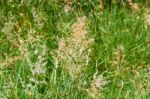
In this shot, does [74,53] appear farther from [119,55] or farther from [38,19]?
[38,19]

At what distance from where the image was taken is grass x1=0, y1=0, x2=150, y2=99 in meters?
2.91

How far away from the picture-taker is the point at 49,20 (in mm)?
4398

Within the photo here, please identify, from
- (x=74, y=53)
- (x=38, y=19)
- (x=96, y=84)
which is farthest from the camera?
(x=38, y=19)

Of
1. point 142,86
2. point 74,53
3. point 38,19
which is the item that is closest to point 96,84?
point 74,53

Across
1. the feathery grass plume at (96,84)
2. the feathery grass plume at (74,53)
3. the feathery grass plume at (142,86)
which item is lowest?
→ the feathery grass plume at (142,86)

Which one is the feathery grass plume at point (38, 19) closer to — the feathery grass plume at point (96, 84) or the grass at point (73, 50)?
the grass at point (73, 50)

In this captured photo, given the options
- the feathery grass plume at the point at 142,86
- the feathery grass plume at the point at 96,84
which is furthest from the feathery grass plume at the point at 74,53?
the feathery grass plume at the point at 142,86

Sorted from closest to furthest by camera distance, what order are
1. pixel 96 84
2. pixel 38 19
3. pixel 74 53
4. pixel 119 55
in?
pixel 96 84
pixel 74 53
pixel 119 55
pixel 38 19

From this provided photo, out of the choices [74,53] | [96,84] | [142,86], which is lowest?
[142,86]

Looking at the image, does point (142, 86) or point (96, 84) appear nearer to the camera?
point (96, 84)

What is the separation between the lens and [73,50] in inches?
115

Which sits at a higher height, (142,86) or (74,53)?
(74,53)

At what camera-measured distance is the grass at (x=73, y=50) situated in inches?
114

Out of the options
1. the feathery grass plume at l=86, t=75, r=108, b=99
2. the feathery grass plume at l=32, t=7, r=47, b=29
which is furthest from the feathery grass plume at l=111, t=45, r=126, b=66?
the feathery grass plume at l=32, t=7, r=47, b=29
